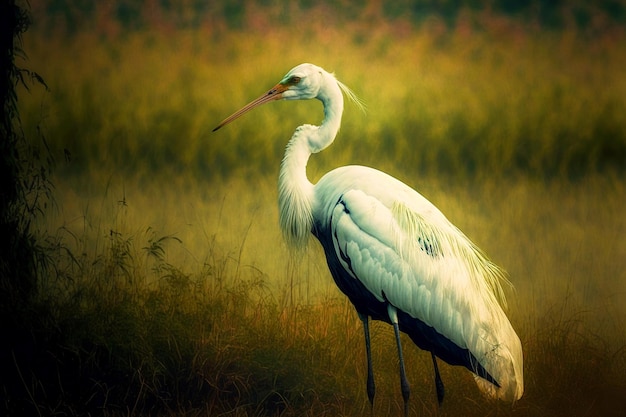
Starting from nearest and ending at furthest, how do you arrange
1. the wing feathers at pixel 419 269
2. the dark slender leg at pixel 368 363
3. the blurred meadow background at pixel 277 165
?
the wing feathers at pixel 419 269 → the dark slender leg at pixel 368 363 → the blurred meadow background at pixel 277 165

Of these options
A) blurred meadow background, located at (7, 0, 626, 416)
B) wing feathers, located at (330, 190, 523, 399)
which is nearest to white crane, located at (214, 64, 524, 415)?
wing feathers, located at (330, 190, 523, 399)

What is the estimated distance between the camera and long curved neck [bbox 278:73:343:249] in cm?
333

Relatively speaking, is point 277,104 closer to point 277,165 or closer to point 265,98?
point 265,98

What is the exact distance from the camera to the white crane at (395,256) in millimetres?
3197

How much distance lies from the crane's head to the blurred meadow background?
129 mm

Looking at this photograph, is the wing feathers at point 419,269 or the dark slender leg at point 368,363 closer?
the wing feathers at point 419,269

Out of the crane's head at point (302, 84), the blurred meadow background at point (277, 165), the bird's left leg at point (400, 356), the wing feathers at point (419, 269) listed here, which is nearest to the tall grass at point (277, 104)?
the blurred meadow background at point (277, 165)

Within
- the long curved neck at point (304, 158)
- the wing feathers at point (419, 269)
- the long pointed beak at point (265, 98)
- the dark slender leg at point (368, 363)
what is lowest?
the dark slender leg at point (368, 363)

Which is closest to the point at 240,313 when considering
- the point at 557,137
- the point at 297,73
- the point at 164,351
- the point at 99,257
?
the point at 164,351

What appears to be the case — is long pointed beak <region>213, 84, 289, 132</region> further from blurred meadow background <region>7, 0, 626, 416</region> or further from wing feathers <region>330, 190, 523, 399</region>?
wing feathers <region>330, 190, 523, 399</region>

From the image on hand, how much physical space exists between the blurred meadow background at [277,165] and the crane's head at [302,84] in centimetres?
13

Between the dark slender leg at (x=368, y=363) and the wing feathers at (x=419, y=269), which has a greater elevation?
the wing feathers at (x=419, y=269)

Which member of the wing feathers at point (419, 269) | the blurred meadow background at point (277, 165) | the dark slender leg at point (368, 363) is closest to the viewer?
the wing feathers at point (419, 269)

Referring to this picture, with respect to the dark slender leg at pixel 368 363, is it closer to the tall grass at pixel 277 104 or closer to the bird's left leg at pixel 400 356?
the bird's left leg at pixel 400 356
